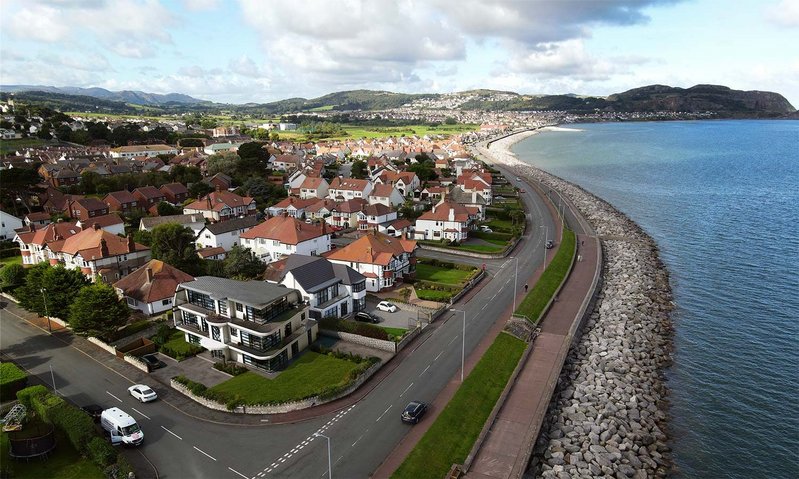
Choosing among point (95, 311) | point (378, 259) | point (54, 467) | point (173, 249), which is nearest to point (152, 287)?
point (95, 311)

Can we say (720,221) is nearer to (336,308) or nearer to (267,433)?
(336,308)

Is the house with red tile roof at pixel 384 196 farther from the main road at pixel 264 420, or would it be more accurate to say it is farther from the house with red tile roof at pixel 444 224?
the main road at pixel 264 420

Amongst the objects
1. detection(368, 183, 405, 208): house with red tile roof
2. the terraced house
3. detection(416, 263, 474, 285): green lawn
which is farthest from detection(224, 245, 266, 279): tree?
detection(368, 183, 405, 208): house with red tile roof

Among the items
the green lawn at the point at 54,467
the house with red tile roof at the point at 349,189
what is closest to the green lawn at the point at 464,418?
the green lawn at the point at 54,467

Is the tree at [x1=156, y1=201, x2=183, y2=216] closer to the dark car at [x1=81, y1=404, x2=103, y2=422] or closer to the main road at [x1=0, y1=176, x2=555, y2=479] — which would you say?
the main road at [x1=0, y1=176, x2=555, y2=479]

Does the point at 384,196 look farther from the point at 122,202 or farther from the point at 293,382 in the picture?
the point at 293,382

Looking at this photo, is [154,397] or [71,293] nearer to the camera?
[154,397]

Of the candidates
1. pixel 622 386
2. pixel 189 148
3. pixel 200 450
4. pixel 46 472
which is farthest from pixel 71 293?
pixel 189 148

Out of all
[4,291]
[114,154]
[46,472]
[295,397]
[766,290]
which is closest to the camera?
[46,472]
